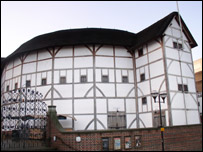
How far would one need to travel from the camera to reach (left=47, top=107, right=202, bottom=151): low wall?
44.9ft

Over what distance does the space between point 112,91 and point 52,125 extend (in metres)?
8.71

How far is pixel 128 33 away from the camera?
25891 millimetres

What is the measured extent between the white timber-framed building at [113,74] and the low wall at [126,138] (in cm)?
263

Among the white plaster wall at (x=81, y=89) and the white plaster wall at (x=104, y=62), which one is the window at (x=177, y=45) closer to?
Answer: the white plaster wall at (x=104, y=62)

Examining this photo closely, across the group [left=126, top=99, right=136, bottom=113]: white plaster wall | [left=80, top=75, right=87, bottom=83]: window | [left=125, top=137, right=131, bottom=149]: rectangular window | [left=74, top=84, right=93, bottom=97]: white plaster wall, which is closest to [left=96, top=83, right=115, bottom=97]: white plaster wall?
[left=74, top=84, right=93, bottom=97]: white plaster wall

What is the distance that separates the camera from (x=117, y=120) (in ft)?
71.5

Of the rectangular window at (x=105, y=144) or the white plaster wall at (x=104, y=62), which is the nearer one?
the rectangular window at (x=105, y=144)

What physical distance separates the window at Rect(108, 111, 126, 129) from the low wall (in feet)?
A: 20.3

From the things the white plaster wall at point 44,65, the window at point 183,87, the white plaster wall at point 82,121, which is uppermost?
the white plaster wall at point 44,65

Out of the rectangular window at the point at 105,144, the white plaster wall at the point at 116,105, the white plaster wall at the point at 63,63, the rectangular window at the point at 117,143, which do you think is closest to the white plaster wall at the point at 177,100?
the white plaster wall at the point at 116,105

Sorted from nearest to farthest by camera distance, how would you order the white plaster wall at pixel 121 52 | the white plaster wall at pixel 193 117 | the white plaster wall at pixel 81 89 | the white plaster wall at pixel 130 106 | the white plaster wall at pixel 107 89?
1. the white plaster wall at pixel 193 117
2. the white plaster wall at pixel 81 89
3. the white plaster wall at pixel 107 89
4. the white plaster wall at pixel 130 106
5. the white plaster wall at pixel 121 52

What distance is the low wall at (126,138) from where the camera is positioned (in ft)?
44.9

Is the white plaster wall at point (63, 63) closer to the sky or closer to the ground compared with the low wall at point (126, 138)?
closer to the sky

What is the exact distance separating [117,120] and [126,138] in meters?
7.29
